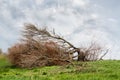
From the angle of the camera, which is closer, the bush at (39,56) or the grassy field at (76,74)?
the grassy field at (76,74)

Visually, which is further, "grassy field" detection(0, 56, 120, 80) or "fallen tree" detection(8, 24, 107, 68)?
"fallen tree" detection(8, 24, 107, 68)

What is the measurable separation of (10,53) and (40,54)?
3300 millimetres

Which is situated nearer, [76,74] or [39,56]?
[76,74]

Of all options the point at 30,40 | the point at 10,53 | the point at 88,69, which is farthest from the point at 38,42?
the point at 88,69

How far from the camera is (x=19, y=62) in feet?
88.4

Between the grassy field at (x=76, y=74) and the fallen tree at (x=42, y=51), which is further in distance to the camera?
the fallen tree at (x=42, y=51)

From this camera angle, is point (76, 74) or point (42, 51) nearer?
point (76, 74)

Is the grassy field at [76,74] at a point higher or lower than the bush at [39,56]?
lower

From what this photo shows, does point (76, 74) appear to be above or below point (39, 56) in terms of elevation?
below

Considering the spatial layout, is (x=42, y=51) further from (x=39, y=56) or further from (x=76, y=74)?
(x=76, y=74)

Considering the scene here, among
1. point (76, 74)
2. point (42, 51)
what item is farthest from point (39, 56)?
point (76, 74)

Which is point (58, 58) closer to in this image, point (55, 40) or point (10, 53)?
point (55, 40)

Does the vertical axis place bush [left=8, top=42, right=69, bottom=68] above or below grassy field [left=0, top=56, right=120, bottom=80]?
above

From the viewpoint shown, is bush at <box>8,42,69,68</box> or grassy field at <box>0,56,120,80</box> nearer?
grassy field at <box>0,56,120,80</box>
